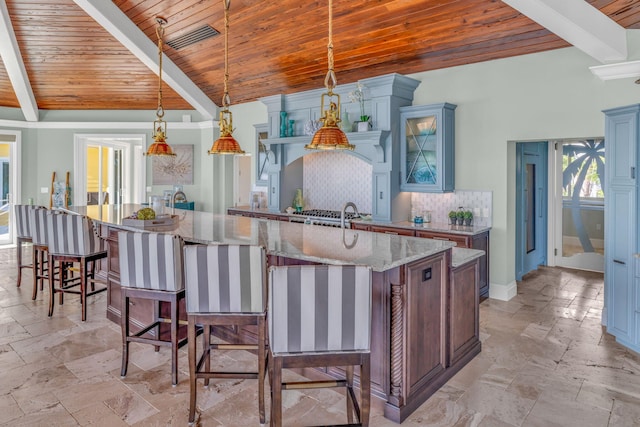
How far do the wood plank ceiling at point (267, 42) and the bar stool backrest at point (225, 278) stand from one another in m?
3.24

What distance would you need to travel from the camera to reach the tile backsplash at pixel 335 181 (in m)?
6.33

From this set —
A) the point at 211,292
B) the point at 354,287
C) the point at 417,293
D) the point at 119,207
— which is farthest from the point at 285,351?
the point at 119,207

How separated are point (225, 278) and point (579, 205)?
6.21 metres

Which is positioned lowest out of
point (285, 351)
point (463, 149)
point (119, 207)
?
point (285, 351)

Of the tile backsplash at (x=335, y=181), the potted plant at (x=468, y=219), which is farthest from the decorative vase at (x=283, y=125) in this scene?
the potted plant at (x=468, y=219)

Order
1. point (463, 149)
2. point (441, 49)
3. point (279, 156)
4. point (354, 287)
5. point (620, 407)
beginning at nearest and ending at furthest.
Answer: point (354, 287), point (620, 407), point (441, 49), point (463, 149), point (279, 156)

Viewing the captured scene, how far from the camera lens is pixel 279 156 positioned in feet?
22.1

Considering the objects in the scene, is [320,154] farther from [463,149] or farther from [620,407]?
[620,407]

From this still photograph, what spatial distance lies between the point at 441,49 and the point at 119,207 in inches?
177

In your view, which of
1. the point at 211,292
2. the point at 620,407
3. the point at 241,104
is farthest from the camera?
the point at 241,104

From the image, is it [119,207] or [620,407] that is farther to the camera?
[119,207]

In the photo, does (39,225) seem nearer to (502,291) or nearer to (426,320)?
(426,320)

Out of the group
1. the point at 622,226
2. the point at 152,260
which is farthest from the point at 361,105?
the point at 152,260

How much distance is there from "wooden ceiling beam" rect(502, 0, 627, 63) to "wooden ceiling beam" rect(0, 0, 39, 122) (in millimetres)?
6373
